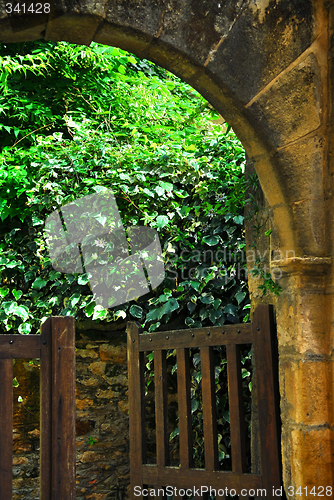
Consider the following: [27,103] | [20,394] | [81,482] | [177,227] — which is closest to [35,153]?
[27,103]

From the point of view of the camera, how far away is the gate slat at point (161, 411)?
257 centimetres

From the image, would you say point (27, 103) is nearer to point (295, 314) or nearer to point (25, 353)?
point (25, 353)

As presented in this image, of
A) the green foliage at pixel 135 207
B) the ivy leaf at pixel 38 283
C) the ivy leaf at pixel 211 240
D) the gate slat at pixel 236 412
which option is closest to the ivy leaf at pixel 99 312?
the green foliage at pixel 135 207

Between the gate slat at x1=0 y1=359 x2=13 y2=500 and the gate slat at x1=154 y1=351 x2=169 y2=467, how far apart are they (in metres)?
0.81

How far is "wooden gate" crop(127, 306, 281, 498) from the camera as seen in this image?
7.11 feet

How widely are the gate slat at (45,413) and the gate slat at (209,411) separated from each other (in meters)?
0.78

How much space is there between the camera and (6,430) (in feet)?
7.06

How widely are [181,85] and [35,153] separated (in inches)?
116

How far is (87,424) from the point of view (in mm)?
3721

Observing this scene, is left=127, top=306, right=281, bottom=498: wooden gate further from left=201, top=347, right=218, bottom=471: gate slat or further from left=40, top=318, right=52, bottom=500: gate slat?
left=40, top=318, right=52, bottom=500: gate slat

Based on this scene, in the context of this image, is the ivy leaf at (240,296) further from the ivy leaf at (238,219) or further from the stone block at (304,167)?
the stone block at (304,167)

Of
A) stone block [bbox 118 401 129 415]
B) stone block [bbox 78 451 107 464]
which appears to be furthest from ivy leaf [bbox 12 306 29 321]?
stone block [bbox 78 451 107 464]

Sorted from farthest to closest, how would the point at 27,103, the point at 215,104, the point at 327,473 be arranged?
the point at 27,103 < the point at 215,104 < the point at 327,473

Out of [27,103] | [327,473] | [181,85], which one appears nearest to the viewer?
[327,473]
